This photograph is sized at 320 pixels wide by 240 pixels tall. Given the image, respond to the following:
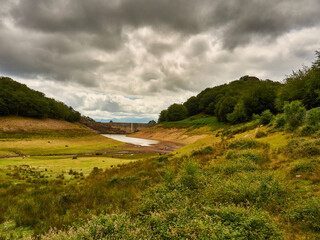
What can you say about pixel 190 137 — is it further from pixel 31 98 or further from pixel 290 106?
pixel 31 98

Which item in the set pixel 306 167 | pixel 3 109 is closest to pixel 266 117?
pixel 306 167

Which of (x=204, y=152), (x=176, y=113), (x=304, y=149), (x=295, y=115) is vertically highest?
(x=176, y=113)

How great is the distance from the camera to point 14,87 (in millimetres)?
101750

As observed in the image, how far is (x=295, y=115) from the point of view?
2225 centimetres

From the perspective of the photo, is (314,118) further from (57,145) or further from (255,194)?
(57,145)

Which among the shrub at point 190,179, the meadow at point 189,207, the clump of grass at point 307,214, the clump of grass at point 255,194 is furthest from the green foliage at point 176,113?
the clump of grass at point 307,214

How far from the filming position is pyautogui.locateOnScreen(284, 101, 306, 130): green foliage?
21344 mm

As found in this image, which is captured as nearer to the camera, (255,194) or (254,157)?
(255,194)

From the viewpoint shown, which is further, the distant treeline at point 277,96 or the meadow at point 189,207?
the distant treeline at point 277,96

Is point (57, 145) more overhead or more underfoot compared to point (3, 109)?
more underfoot

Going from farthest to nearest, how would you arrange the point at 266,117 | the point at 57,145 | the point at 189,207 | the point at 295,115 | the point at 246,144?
1. the point at 57,145
2. the point at 266,117
3. the point at 295,115
4. the point at 246,144
5. the point at 189,207

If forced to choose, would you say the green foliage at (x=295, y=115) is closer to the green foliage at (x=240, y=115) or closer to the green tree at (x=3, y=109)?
the green foliage at (x=240, y=115)

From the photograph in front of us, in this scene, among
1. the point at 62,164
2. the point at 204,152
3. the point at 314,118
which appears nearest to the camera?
the point at 314,118

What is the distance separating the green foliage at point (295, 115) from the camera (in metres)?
21.3
